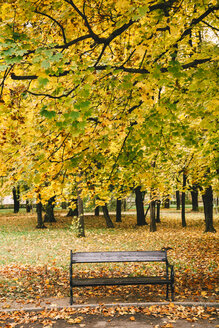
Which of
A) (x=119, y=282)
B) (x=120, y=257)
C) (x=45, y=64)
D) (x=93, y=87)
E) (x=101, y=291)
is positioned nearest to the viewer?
(x=45, y=64)

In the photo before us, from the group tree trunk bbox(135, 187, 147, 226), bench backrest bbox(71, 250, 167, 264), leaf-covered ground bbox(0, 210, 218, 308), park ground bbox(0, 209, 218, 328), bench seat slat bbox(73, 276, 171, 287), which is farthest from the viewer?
tree trunk bbox(135, 187, 147, 226)

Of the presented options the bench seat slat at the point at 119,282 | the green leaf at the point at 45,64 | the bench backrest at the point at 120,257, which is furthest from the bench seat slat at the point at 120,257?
the green leaf at the point at 45,64

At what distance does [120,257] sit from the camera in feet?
20.4

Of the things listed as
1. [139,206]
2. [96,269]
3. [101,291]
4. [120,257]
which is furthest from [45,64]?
[139,206]

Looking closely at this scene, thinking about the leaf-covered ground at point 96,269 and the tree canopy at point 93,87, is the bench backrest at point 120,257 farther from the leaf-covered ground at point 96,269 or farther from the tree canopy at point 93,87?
the tree canopy at point 93,87

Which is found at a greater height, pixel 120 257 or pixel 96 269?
pixel 120 257

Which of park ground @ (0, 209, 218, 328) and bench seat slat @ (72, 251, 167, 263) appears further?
bench seat slat @ (72, 251, 167, 263)

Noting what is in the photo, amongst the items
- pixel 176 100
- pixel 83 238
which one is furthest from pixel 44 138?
pixel 83 238

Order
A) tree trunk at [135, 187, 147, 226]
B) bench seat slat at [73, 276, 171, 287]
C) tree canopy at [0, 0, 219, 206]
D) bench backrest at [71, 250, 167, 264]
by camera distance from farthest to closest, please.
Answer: tree trunk at [135, 187, 147, 226] → bench backrest at [71, 250, 167, 264] → bench seat slat at [73, 276, 171, 287] → tree canopy at [0, 0, 219, 206]

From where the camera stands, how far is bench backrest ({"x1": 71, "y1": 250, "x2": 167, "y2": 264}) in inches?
241

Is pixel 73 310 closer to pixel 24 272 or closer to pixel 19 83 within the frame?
pixel 24 272

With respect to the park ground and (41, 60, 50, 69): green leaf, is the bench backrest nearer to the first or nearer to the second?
the park ground

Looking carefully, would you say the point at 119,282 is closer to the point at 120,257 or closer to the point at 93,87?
the point at 120,257

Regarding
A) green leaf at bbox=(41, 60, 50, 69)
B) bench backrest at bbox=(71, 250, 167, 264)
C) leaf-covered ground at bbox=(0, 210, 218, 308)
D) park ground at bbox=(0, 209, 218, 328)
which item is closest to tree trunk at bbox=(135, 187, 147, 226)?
leaf-covered ground at bbox=(0, 210, 218, 308)
